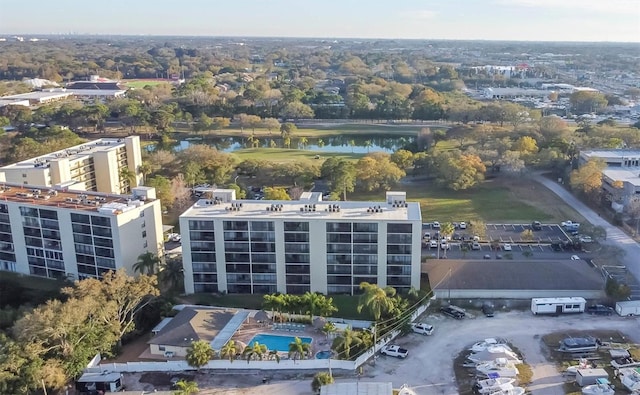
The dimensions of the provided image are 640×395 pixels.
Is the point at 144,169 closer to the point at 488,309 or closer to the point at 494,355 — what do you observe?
the point at 488,309

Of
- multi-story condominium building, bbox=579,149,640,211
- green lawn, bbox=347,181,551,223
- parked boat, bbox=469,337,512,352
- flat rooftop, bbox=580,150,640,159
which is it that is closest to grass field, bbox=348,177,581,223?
green lawn, bbox=347,181,551,223

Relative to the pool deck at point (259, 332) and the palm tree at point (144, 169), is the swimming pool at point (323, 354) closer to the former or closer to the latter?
the pool deck at point (259, 332)

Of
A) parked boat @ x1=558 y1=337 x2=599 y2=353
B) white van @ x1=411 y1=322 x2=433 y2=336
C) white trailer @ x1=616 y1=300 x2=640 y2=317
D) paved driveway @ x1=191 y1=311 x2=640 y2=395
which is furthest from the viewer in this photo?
white trailer @ x1=616 y1=300 x2=640 y2=317

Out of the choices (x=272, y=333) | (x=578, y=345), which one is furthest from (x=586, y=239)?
(x=272, y=333)

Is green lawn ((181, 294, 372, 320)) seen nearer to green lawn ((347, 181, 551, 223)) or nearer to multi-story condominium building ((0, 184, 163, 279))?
multi-story condominium building ((0, 184, 163, 279))

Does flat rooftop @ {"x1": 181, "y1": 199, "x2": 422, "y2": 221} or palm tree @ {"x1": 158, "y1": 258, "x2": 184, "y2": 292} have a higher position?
flat rooftop @ {"x1": 181, "y1": 199, "x2": 422, "y2": 221}

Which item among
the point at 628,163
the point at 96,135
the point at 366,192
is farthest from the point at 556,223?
the point at 96,135

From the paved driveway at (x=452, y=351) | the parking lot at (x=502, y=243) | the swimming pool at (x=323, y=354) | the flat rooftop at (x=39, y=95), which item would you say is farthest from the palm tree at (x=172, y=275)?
the flat rooftop at (x=39, y=95)
